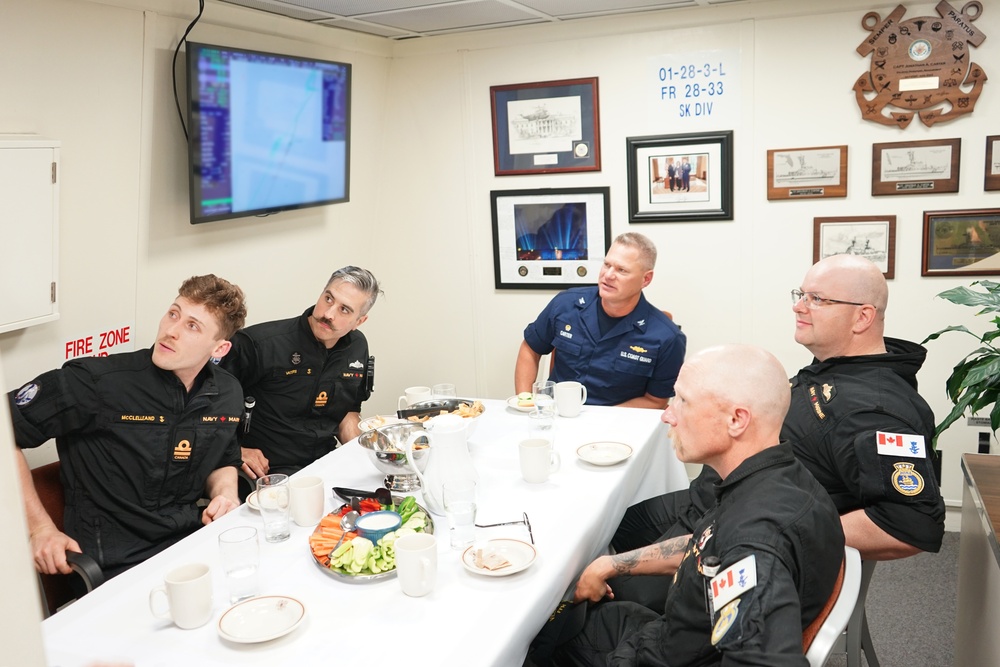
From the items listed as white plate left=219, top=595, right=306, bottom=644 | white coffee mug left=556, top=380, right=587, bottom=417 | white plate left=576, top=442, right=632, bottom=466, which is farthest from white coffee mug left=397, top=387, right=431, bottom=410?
white plate left=219, top=595, right=306, bottom=644

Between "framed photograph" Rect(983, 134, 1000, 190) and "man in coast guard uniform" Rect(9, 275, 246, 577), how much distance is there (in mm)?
3252

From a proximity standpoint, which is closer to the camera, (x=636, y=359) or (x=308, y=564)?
(x=308, y=564)

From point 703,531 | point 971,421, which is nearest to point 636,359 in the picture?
point 971,421

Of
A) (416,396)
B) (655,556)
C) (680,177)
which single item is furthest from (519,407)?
(680,177)

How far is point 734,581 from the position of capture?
5.10 feet

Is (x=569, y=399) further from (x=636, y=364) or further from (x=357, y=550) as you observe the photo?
(x=357, y=550)

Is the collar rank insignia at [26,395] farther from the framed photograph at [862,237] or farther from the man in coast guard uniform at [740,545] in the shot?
the framed photograph at [862,237]

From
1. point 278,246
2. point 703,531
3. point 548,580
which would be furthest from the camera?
point 278,246

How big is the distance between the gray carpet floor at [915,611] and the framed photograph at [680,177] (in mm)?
1814

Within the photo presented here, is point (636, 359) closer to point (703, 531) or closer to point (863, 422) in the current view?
point (863, 422)

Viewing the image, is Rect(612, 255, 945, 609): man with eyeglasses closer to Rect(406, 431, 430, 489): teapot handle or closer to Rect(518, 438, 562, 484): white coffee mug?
Rect(518, 438, 562, 484): white coffee mug

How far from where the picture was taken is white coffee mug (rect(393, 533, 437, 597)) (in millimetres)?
1811

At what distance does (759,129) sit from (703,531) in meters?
2.86

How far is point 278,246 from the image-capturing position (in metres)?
4.12
